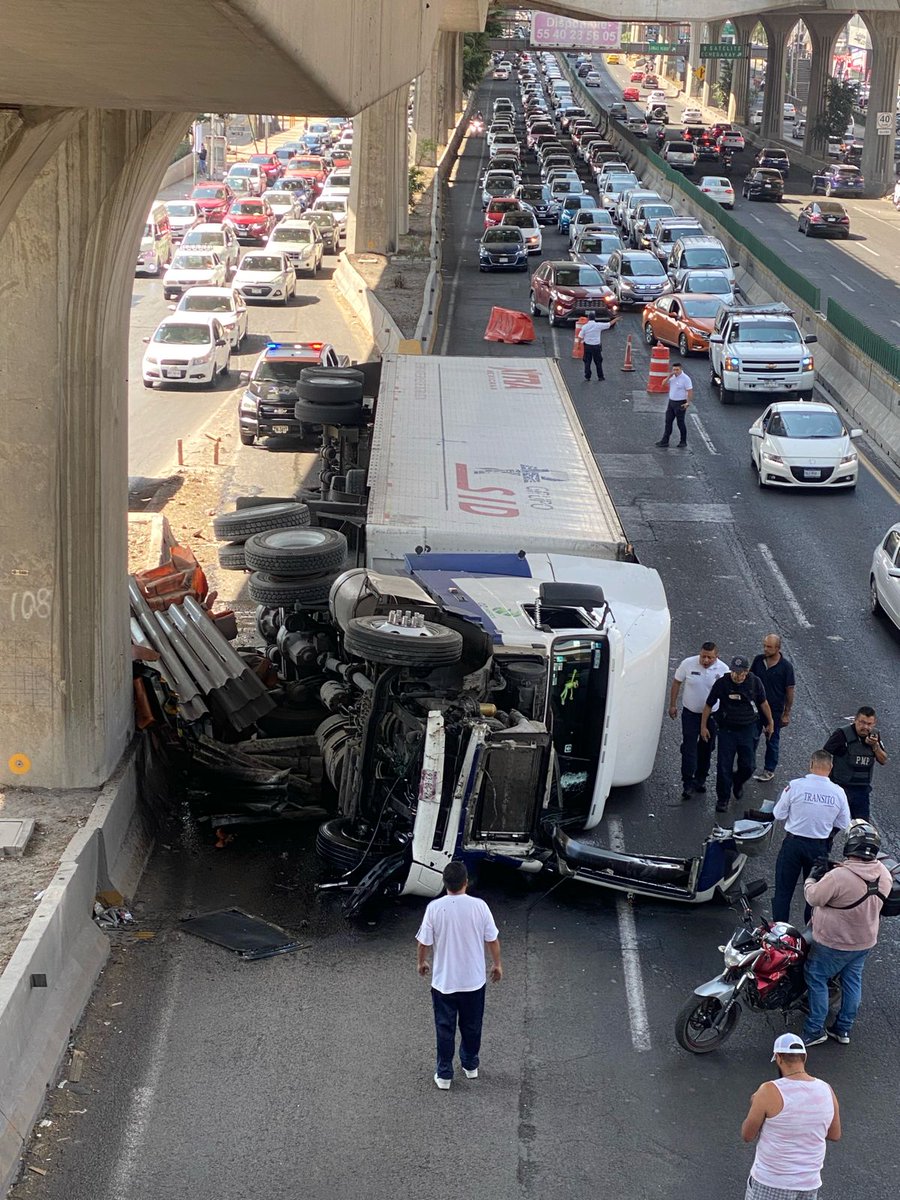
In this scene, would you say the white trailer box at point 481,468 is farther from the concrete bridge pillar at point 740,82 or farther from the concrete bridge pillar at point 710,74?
the concrete bridge pillar at point 710,74

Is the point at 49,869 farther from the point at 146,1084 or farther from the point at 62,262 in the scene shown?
the point at 62,262

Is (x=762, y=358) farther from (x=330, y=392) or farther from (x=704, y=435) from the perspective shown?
(x=330, y=392)

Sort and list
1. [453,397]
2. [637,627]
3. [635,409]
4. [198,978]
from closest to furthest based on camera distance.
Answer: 1. [198,978]
2. [637,627]
3. [453,397]
4. [635,409]

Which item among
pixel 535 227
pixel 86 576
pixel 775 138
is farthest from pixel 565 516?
pixel 775 138

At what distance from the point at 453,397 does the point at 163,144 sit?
10214 mm

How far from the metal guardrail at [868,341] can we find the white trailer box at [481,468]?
934 centimetres

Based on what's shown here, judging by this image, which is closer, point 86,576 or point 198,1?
point 198,1

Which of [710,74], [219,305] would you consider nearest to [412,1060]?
[219,305]

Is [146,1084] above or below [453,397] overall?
below

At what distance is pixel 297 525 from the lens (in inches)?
686

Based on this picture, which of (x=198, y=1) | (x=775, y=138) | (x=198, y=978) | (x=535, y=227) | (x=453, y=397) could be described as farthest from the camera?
(x=775, y=138)

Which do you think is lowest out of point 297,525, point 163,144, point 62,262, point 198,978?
point 198,978

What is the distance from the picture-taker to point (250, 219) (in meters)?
57.3

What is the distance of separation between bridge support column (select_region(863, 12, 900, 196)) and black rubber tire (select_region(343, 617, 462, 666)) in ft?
224
